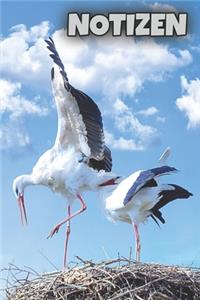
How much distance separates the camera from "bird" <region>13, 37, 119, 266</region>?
787 cm

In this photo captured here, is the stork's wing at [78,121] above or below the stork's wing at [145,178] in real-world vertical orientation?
above

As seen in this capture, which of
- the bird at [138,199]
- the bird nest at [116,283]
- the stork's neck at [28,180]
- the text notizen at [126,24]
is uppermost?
the text notizen at [126,24]

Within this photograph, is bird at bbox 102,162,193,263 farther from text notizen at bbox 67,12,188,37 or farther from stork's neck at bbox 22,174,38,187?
stork's neck at bbox 22,174,38,187

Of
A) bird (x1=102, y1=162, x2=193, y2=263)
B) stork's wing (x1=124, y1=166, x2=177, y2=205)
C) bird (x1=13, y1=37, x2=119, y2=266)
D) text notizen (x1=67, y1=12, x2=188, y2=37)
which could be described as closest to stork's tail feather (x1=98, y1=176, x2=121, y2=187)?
bird (x1=13, y1=37, x2=119, y2=266)

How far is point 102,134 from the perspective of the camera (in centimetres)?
792

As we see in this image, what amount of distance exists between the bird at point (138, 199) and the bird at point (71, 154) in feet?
2.36

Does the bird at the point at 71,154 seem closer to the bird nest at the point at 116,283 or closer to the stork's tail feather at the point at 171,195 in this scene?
the stork's tail feather at the point at 171,195

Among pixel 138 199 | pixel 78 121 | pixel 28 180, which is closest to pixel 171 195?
pixel 138 199

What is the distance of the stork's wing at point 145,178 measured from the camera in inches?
261

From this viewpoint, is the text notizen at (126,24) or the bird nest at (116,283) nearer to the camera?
the bird nest at (116,283)

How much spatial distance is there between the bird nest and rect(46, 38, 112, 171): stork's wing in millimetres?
2261

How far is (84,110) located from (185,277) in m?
2.46

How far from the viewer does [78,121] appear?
8047 mm

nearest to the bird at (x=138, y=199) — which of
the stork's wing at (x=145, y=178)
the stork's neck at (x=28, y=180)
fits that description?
the stork's wing at (x=145, y=178)
